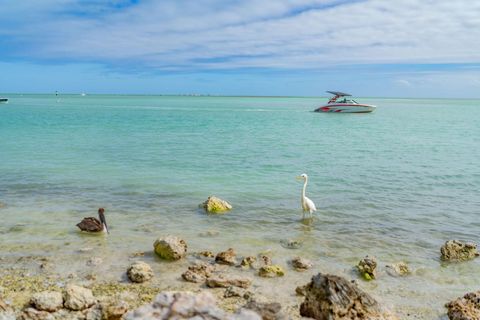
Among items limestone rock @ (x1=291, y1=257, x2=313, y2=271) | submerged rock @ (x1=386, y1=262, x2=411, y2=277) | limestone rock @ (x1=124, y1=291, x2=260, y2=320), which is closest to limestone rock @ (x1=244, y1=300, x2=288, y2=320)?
limestone rock @ (x1=124, y1=291, x2=260, y2=320)

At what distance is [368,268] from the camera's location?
34.4ft

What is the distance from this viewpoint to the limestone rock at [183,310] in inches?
200

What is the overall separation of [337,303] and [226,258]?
12.0 ft

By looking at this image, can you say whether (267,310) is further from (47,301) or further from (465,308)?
(47,301)

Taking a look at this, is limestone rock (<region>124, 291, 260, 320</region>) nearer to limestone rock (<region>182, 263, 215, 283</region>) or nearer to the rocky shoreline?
the rocky shoreline

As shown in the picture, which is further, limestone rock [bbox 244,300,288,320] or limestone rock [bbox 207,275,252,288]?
limestone rock [bbox 207,275,252,288]

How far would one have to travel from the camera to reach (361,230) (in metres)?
14.0

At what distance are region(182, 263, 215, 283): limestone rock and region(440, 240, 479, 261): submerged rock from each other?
5947 millimetres

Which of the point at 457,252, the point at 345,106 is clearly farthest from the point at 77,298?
the point at 345,106

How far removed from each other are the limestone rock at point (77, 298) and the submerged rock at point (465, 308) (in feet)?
21.8

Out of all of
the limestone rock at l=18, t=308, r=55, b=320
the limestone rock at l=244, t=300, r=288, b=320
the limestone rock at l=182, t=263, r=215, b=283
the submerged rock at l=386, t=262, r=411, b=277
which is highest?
the limestone rock at l=244, t=300, r=288, b=320

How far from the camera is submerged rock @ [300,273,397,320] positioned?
788 centimetres

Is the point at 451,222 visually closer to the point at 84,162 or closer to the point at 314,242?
the point at 314,242

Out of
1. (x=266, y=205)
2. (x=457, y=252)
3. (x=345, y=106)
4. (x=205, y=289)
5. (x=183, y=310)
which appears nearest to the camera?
(x=183, y=310)
